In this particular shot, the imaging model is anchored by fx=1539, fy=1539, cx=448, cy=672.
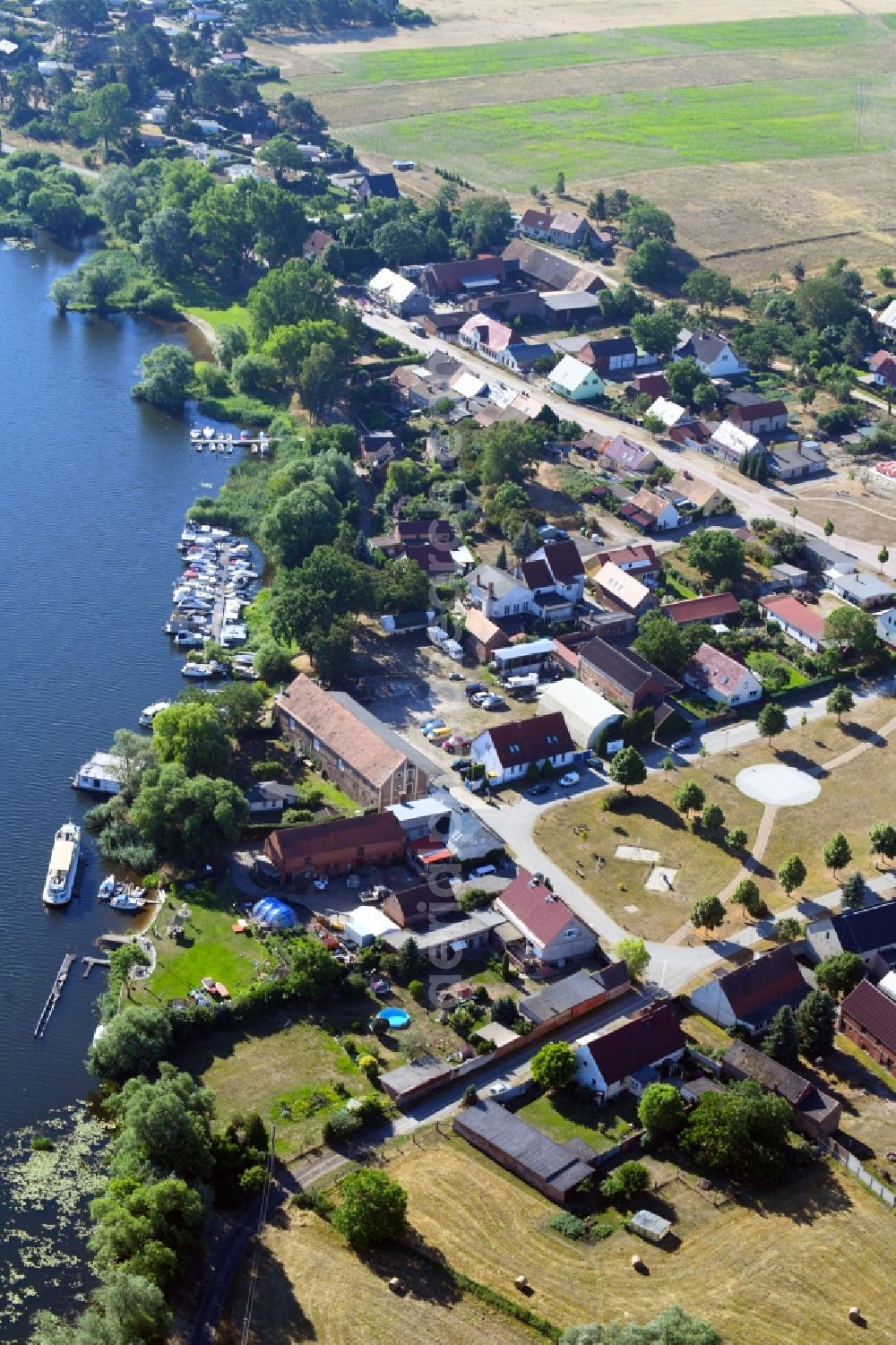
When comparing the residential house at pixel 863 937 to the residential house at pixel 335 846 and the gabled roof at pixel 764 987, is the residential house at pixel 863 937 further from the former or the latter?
the residential house at pixel 335 846

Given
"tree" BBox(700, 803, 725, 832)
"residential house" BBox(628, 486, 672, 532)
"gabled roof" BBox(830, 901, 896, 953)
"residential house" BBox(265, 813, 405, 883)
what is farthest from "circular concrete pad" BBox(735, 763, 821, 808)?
"residential house" BBox(628, 486, 672, 532)

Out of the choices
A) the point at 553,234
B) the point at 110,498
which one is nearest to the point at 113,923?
the point at 110,498

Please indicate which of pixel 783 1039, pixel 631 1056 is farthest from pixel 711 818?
pixel 631 1056

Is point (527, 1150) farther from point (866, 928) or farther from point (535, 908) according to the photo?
point (866, 928)

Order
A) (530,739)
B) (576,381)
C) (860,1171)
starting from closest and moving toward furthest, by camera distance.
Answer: (860,1171) < (530,739) < (576,381)

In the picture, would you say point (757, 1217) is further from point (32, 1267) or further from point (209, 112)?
point (209, 112)
